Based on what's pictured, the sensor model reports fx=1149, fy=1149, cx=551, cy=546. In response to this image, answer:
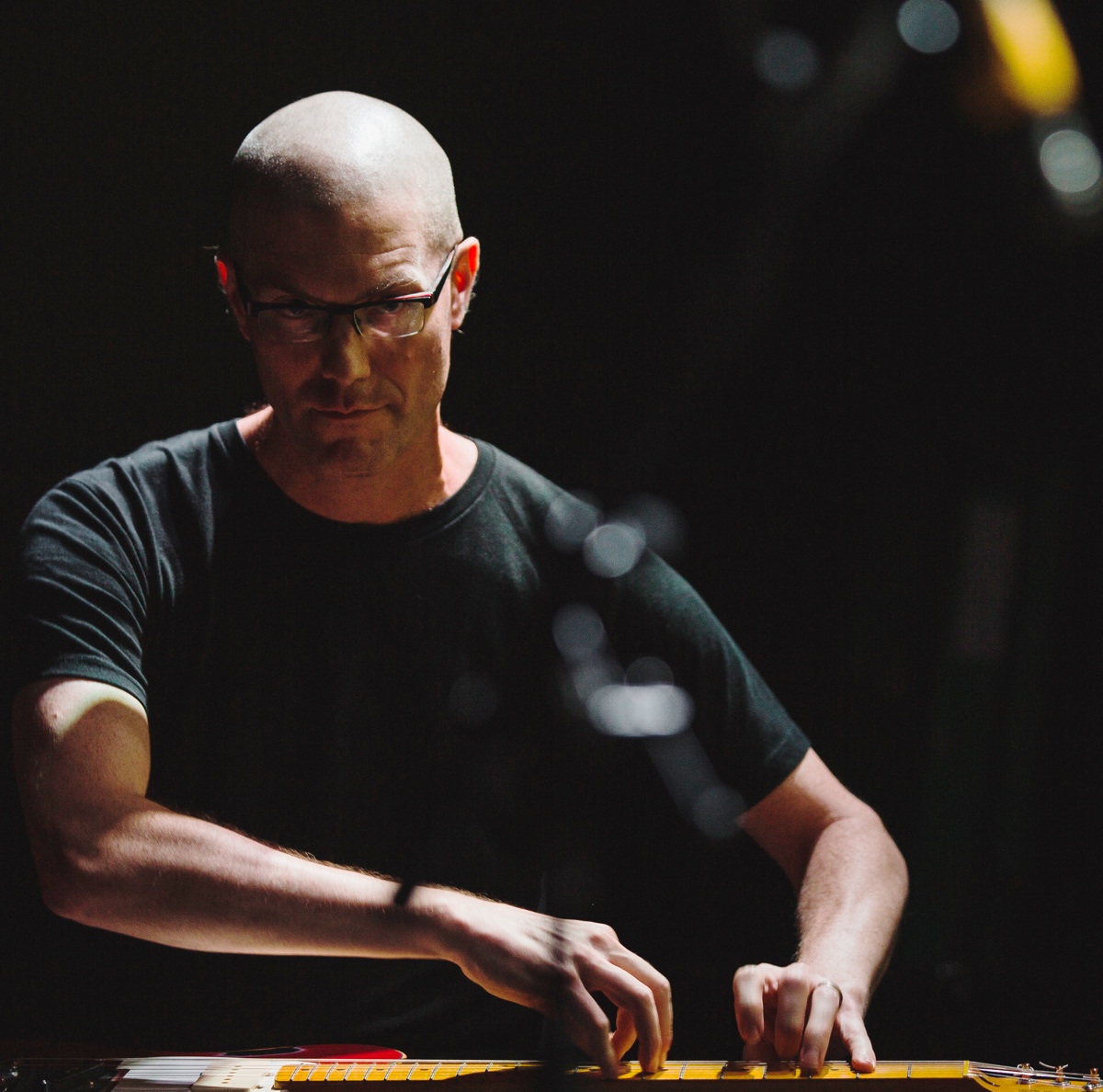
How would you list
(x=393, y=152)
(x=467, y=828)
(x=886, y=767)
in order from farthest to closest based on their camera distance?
1. (x=886, y=767)
2. (x=467, y=828)
3. (x=393, y=152)

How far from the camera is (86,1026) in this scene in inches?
61.5

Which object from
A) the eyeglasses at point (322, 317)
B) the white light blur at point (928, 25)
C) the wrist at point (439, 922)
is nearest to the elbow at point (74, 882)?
the wrist at point (439, 922)

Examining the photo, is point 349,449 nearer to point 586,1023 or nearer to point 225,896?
point 225,896

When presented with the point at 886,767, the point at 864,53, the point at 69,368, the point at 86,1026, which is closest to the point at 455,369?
the point at 69,368

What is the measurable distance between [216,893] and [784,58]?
4.33ft

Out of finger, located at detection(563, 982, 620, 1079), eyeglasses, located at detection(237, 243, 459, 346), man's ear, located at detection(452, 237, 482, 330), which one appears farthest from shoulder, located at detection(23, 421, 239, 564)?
finger, located at detection(563, 982, 620, 1079)

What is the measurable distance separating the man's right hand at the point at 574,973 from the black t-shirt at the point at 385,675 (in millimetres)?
393

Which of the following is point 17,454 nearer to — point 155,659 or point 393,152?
point 155,659

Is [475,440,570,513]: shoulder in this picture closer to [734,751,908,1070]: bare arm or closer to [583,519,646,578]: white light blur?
[583,519,646,578]: white light blur

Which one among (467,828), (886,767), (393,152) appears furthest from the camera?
(886,767)

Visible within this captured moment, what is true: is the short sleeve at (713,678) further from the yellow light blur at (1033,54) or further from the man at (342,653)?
the yellow light blur at (1033,54)

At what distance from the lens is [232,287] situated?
5.00ft

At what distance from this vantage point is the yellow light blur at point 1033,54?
1553mm

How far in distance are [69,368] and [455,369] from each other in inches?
22.7
